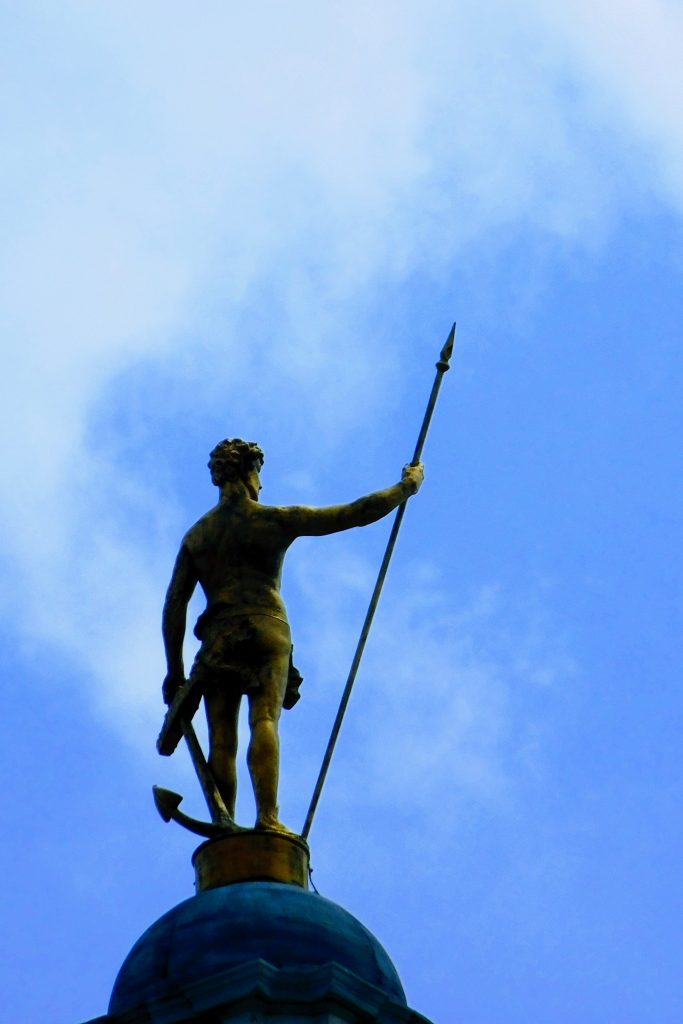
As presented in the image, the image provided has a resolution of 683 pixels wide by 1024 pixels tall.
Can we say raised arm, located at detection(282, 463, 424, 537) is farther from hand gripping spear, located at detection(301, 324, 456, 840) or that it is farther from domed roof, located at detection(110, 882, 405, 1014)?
domed roof, located at detection(110, 882, 405, 1014)

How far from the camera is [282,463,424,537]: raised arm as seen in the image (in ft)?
55.9

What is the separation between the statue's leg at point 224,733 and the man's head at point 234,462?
5.78ft

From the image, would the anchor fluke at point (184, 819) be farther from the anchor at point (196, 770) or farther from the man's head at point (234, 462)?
the man's head at point (234, 462)

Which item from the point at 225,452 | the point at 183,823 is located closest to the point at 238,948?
the point at 183,823

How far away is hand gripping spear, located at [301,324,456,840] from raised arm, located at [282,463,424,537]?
660mm

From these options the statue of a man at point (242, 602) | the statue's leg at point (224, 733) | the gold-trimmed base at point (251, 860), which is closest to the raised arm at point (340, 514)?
the statue of a man at point (242, 602)

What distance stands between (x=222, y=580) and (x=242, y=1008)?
13.5 ft

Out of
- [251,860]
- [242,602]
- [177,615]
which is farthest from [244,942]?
[177,615]

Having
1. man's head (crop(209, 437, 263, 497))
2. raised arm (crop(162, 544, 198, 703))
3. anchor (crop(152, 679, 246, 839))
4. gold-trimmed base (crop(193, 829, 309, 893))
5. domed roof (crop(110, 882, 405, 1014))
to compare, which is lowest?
domed roof (crop(110, 882, 405, 1014))

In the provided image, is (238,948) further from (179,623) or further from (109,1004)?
(179,623)

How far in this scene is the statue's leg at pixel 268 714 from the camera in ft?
52.3

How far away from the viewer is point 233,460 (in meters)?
17.5

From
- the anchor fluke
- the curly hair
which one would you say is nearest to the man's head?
the curly hair

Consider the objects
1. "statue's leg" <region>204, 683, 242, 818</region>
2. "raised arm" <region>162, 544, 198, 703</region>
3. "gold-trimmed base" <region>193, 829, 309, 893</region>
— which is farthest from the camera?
"raised arm" <region>162, 544, 198, 703</region>
